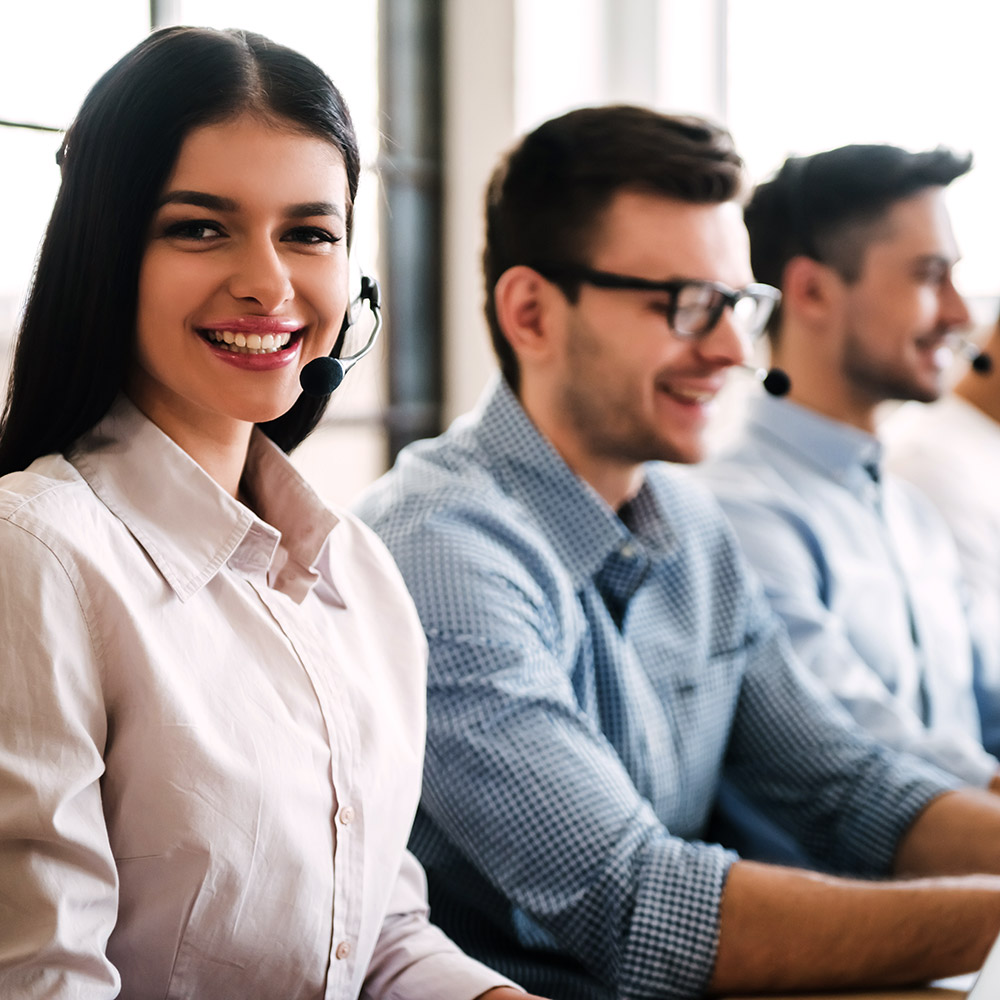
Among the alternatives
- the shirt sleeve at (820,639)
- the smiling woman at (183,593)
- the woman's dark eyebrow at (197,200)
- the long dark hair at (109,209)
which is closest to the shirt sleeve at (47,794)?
the smiling woman at (183,593)

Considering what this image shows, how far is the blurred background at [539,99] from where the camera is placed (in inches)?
107

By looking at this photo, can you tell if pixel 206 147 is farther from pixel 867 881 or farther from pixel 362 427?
pixel 362 427

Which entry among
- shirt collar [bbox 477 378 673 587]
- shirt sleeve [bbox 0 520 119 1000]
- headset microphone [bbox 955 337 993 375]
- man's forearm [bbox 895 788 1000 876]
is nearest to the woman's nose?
shirt sleeve [bbox 0 520 119 1000]

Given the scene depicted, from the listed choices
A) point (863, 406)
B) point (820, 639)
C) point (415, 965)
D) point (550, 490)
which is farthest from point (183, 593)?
point (863, 406)

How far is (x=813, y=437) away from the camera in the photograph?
1.96m

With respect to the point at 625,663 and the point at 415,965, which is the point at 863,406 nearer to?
the point at 625,663

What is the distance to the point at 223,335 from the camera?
880mm

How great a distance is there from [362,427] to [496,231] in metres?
1.19

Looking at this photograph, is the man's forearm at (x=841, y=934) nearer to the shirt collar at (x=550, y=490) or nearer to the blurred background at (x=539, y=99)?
the shirt collar at (x=550, y=490)

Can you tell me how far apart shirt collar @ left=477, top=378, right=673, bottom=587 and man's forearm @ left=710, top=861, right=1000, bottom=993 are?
420mm

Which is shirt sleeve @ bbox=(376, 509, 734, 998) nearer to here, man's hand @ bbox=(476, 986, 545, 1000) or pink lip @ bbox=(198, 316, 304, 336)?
man's hand @ bbox=(476, 986, 545, 1000)

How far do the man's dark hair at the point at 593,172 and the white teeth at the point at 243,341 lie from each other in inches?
27.2

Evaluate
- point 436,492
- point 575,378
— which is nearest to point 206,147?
point 436,492

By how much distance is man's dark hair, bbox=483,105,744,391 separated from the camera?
1.49m
